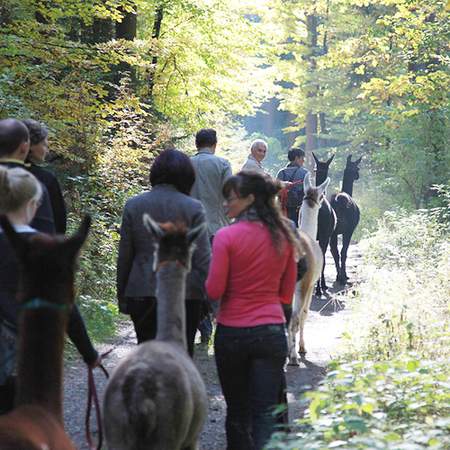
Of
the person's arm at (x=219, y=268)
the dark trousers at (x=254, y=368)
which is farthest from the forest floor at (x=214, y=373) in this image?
the person's arm at (x=219, y=268)

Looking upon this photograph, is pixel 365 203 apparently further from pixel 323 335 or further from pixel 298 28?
pixel 323 335

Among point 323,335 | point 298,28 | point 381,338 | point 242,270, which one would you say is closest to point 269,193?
point 242,270

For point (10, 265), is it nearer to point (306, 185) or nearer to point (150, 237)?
point (150, 237)

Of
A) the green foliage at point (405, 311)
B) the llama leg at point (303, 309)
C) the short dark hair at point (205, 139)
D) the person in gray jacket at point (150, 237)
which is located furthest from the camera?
the llama leg at point (303, 309)

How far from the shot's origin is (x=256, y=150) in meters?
10.8

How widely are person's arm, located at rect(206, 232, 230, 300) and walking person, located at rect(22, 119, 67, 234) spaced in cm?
175

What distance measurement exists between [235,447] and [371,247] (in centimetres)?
1458

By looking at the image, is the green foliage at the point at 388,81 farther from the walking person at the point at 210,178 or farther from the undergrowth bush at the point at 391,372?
the walking person at the point at 210,178

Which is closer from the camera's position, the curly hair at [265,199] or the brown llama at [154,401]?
the brown llama at [154,401]

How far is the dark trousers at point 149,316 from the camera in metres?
6.23

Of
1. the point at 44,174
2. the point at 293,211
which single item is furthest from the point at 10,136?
the point at 293,211

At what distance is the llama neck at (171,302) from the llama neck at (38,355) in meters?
1.26

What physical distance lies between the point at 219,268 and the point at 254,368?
26.7 inches

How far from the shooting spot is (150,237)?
6.12m
